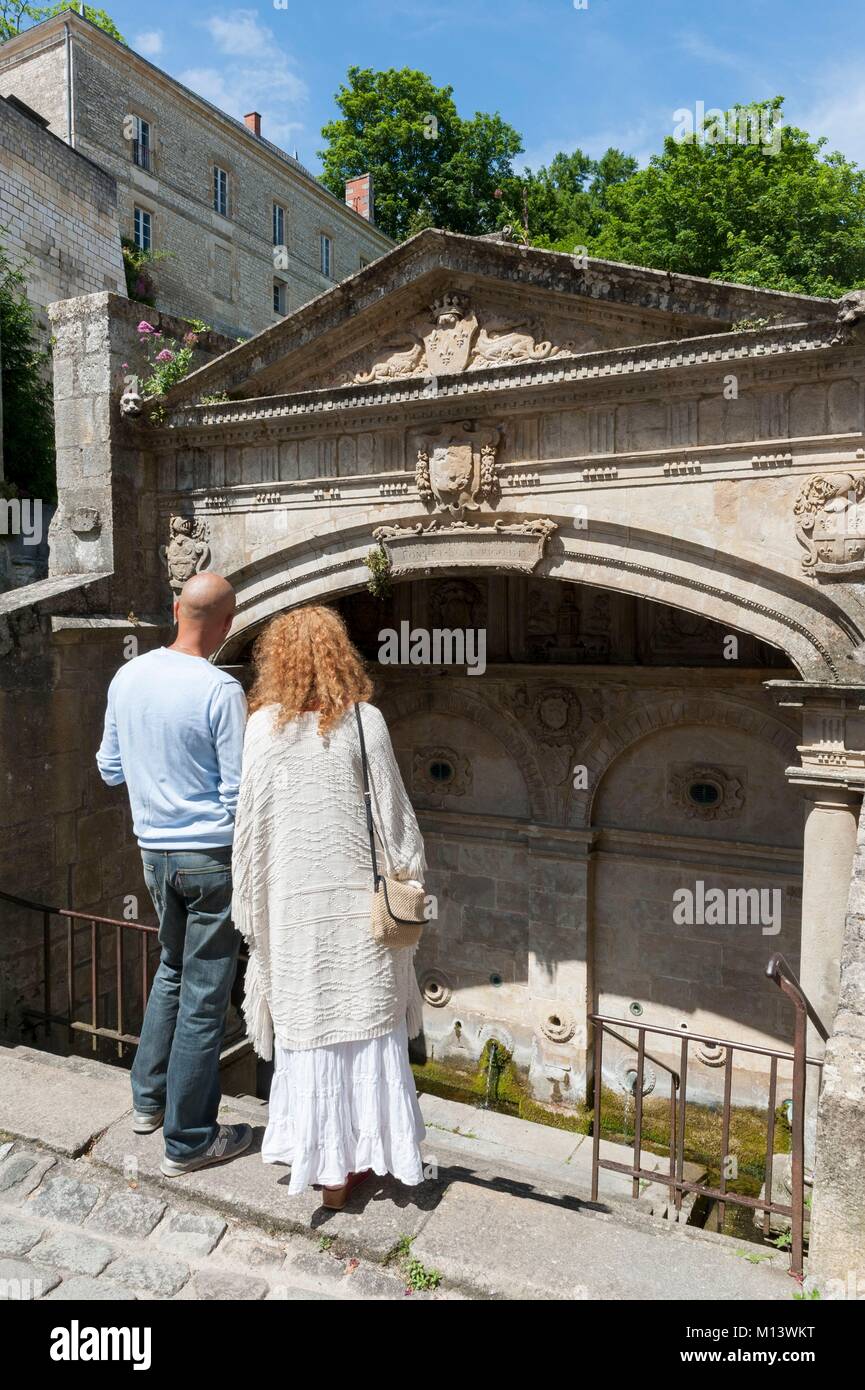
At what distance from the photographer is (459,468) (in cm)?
625

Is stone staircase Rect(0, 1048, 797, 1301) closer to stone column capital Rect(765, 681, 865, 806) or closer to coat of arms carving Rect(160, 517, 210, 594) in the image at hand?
stone column capital Rect(765, 681, 865, 806)

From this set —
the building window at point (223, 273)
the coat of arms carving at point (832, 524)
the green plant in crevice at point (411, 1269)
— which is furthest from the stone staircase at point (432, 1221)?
the building window at point (223, 273)

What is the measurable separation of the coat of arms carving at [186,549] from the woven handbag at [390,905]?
16.2ft

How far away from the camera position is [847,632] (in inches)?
203

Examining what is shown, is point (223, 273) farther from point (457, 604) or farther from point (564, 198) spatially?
point (457, 604)

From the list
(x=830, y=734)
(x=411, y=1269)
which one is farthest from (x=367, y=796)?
(x=830, y=734)

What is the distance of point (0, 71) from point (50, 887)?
21191 mm

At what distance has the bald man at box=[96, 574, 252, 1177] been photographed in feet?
9.86

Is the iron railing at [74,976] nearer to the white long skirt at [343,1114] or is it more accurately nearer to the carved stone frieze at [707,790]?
the white long skirt at [343,1114]

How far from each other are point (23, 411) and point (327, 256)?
1430 centimetres

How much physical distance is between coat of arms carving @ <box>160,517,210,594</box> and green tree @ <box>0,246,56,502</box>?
9.01 meters

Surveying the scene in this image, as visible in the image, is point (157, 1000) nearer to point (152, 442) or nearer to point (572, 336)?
point (572, 336)

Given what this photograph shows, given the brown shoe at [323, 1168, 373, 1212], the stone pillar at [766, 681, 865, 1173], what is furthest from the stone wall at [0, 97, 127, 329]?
the brown shoe at [323, 1168, 373, 1212]

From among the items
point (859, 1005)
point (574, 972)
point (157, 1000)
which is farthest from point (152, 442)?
point (859, 1005)
